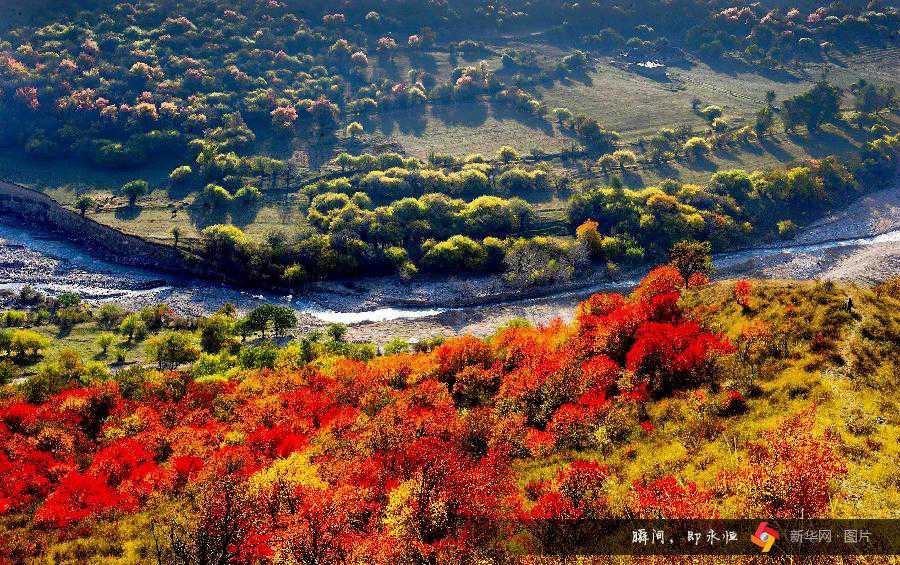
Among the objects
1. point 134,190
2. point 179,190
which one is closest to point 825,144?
point 179,190

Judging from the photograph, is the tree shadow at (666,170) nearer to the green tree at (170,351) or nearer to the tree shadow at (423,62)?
the tree shadow at (423,62)

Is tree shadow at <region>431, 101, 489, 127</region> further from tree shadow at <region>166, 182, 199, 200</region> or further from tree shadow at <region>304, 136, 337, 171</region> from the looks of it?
tree shadow at <region>166, 182, 199, 200</region>

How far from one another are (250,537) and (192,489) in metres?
11.7

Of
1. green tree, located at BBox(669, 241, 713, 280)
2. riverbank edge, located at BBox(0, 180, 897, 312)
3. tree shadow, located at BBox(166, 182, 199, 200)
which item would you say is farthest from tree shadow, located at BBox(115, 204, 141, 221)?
green tree, located at BBox(669, 241, 713, 280)

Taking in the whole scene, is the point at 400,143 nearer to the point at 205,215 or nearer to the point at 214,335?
the point at 205,215

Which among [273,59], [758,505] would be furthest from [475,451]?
[273,59]

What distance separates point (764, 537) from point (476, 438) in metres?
24.6

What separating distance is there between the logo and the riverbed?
2583 inches

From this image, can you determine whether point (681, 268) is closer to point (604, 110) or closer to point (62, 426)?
point (62, 426)

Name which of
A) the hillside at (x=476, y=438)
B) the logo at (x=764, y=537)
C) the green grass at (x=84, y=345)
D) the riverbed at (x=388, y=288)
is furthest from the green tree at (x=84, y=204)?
the logo at (x=764, y=537)

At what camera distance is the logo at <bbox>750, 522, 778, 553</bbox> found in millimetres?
31281

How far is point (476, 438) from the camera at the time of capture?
51.2 m

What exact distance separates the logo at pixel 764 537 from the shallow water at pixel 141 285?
7283cm

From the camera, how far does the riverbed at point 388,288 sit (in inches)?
3957
